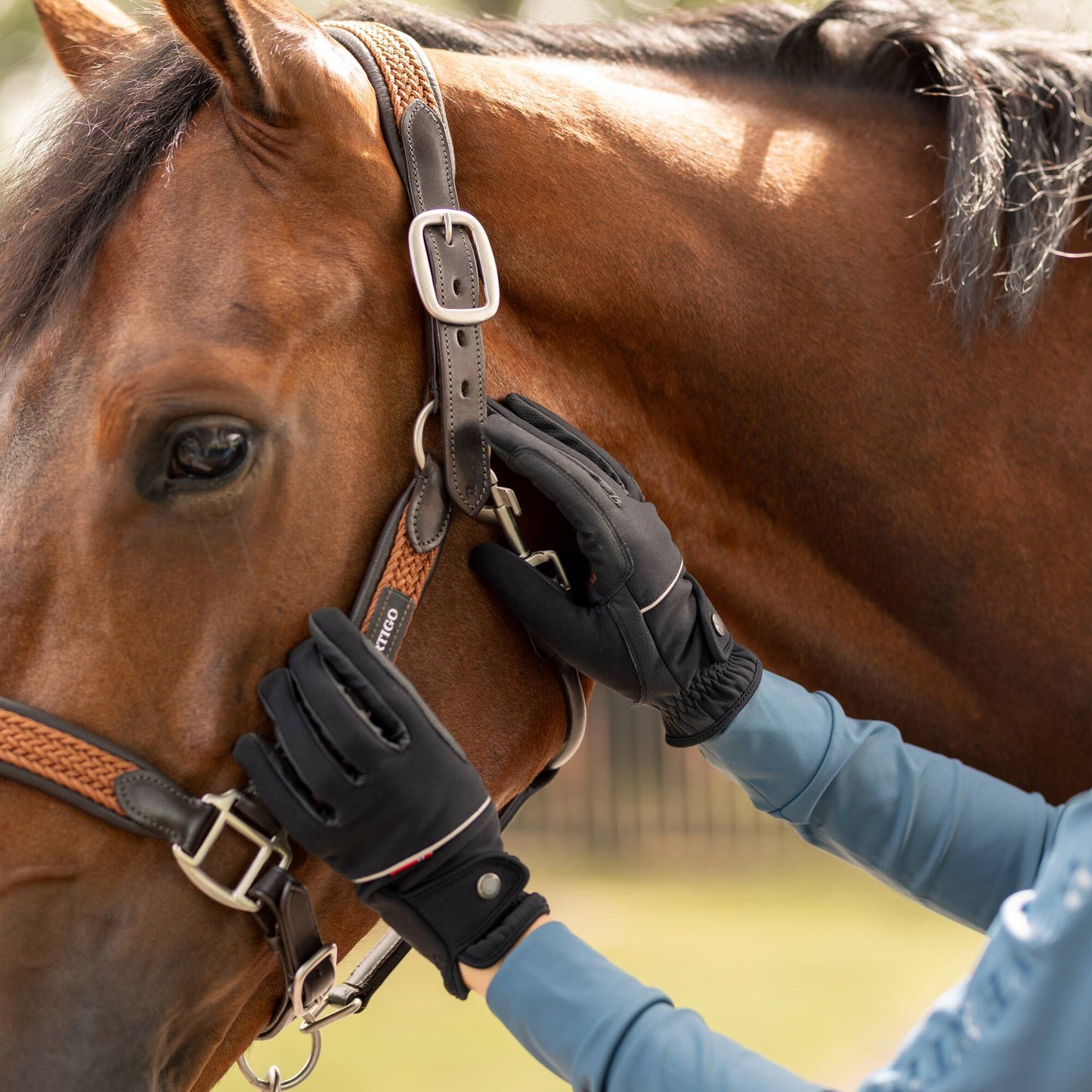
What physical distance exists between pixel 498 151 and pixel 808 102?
618mm

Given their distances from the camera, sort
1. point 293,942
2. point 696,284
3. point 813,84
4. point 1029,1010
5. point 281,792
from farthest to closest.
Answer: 1. point 813,84
2. point 696,284
3. point 293,942
4. point 281,792
5. point 1029,1010

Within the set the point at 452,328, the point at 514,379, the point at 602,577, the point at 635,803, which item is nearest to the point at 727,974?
the point at 635,803

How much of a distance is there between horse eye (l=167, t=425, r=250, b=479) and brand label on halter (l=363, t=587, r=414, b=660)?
0.85ft

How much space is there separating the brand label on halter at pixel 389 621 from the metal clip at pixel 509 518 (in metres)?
0.18

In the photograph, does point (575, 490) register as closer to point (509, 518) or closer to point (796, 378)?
point (509, 518)

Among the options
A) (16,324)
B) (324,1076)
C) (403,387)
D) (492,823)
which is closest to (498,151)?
(403,387)

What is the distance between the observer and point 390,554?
1.49 metres

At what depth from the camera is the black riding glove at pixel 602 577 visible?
1519 millimetres

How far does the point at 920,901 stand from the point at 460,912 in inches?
31.8

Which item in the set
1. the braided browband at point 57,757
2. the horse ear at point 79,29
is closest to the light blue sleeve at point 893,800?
the braided browband at point 57,757

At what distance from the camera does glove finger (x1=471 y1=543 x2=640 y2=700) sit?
1.56 meters

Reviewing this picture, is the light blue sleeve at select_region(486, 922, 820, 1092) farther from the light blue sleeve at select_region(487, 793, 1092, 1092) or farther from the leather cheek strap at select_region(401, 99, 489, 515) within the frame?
the leather cheek strap at select_region(401, 99, 489, 515)

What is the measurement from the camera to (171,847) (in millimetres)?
1418

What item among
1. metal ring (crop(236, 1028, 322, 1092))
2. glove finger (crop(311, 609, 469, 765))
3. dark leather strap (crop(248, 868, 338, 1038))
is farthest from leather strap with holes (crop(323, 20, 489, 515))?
metal ring (crop(236, 1028, 322, 1092))
